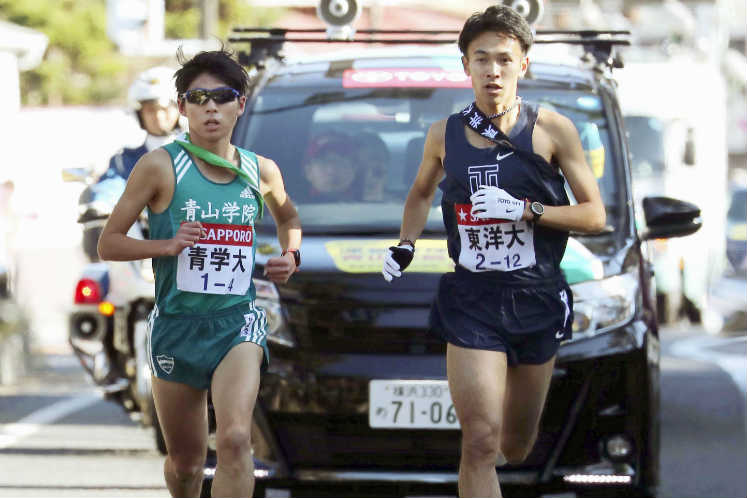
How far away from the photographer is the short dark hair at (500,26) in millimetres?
5555

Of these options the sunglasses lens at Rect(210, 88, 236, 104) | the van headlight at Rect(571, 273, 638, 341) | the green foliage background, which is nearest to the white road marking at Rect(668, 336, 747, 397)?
the van headlight at Rect(571, 273, 638, 341)

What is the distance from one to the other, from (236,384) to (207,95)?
944mm

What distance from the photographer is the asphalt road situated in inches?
324

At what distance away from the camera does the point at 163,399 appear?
5.52m

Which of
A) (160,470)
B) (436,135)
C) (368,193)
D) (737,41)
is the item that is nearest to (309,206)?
(368,193)

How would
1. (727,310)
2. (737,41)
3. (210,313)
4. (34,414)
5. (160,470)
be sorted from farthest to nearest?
1. (737,41)
2. (727,310)
3. (34,414)
4. (160,470)
5. (210,313)

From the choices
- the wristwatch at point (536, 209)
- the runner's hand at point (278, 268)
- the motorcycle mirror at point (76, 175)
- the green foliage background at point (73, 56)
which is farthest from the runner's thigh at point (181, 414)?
the green foliage background at point (73, 56)

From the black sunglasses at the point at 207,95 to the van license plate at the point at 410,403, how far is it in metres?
1.39

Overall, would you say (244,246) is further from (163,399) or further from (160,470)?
(160,470)

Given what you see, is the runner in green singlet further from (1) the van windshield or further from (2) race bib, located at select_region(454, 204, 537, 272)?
(1) the van windshield

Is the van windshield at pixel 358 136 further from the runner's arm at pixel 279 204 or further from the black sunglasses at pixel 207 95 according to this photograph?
the black sunglasses at pixel 207 95

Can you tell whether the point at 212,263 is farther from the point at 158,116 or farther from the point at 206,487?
the point at 158,116

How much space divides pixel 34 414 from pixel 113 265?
2502mm

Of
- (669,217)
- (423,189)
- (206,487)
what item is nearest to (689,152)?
(669,217)
